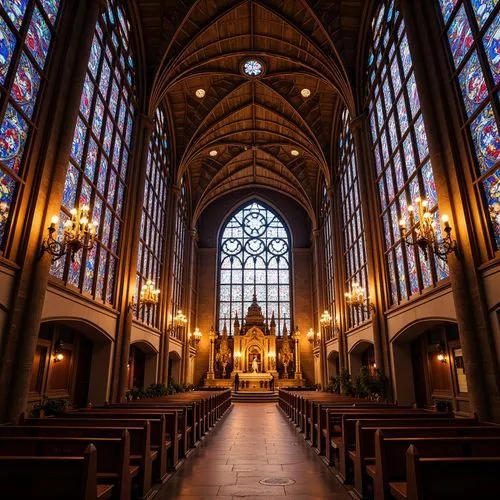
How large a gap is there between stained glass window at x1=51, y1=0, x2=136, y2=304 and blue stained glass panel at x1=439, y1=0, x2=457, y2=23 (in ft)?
34.3

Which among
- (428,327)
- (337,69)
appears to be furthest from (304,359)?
(337,69)

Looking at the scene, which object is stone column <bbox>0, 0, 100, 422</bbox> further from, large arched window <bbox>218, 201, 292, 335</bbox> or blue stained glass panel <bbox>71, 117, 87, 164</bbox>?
large arched window <bbox>218, 201, 292, 335</bbox>

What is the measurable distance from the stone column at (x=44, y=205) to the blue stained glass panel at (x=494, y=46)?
387 inches

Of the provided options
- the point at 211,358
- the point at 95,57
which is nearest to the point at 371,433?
the point at 95,57

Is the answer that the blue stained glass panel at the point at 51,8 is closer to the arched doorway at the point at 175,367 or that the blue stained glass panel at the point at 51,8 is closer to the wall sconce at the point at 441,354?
the wall sconce at the point at 441,354

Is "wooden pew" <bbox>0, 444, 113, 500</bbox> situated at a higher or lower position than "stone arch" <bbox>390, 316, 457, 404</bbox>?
lower

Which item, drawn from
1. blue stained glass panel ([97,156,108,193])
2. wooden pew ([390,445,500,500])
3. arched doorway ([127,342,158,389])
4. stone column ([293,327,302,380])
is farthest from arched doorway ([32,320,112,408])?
stone column ([293,327,302,380])

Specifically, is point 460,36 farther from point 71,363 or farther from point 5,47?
point 71,363

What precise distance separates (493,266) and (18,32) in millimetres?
11270

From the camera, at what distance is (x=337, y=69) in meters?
17.7

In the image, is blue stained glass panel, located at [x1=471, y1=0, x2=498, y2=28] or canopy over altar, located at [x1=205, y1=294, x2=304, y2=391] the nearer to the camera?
blue stained glass panel, located at [x1=471, y1=0, x2=498, y2=28]

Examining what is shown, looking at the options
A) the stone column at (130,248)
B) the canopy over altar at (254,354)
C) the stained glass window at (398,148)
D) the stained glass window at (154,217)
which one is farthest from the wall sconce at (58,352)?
the canopy over altar at (254,354)

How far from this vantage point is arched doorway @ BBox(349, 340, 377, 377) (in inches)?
699

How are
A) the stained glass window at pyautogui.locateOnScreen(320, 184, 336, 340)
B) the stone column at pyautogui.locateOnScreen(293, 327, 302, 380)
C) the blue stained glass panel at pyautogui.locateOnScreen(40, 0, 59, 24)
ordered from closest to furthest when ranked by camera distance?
the blue stained glass panel at pyautogui.locateOnScreen(40, 0, 59, 24)
the stained glass window at pyautogui.locateOnScreen(320, 184, 336, 340)
the stone column at pyautogui.locateOnScreen(293, 327, 302, 380)
